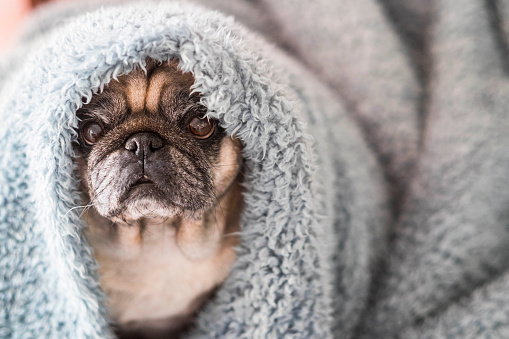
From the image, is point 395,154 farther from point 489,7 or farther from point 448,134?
point 489,7

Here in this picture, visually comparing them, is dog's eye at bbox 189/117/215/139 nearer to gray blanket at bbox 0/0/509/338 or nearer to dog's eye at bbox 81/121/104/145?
gray blanket at bbox 0/0/509/338

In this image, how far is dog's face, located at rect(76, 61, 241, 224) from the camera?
794 mm

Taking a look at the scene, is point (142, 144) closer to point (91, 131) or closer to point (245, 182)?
point (91, 131)

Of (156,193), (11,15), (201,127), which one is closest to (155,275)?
(156,193)

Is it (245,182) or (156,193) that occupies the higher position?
(245,182)

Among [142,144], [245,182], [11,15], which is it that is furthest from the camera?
[11,15]

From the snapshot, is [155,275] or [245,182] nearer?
[245,182]

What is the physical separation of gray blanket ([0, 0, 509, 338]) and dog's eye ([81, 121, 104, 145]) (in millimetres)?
66

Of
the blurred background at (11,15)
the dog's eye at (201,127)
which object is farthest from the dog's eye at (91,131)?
the blurred background at (11,15)

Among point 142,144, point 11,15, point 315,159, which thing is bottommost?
point 142,144

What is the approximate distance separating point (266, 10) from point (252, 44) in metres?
0.66

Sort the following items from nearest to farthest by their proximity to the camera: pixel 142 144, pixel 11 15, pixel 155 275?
pixel 142 144 → pixel 155 275 → pixel 11 15

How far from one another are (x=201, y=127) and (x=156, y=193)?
17 cm

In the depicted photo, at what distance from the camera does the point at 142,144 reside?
783mm
